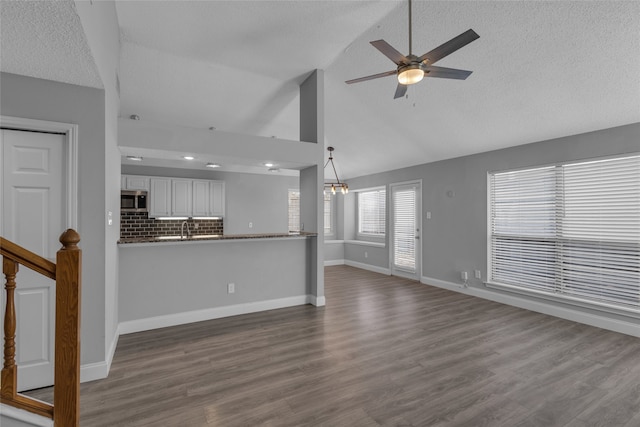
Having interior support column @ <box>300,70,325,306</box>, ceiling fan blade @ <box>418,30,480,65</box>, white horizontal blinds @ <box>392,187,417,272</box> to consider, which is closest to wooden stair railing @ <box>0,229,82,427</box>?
ceiling fan blade @ <box>418,30,480,65</box>

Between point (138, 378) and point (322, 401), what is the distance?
1551 mm

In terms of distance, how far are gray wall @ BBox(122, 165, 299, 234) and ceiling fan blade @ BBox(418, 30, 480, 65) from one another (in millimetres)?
5442

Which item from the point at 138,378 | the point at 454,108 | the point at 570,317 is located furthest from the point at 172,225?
the point at 570,317

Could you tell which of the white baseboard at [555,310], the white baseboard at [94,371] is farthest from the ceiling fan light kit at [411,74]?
the white baseboard at [555,310]

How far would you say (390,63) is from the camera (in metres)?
3.77

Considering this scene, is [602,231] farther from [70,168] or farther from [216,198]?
[216,198]

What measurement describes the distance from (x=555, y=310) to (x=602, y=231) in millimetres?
1199

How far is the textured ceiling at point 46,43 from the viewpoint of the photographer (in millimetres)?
1446

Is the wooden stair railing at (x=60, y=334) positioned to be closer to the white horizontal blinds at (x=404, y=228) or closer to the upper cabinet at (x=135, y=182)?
the upper cabinet at (x=135, y=182)

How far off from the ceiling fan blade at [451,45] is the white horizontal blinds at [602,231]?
119 inches

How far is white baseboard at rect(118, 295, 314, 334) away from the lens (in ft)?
11.3

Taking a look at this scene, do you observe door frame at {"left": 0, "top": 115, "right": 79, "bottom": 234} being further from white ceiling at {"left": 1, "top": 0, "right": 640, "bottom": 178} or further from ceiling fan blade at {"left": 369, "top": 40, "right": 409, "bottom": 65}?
ceiling fan blade at {"left": 369, "top": 40, "right": 409, "bottom": 65}

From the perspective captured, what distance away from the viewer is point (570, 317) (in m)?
3.91

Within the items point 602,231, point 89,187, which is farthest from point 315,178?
point 602,231
